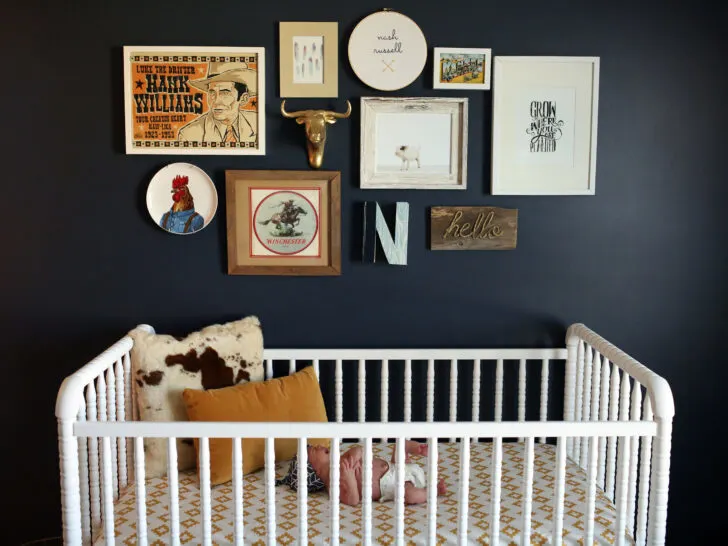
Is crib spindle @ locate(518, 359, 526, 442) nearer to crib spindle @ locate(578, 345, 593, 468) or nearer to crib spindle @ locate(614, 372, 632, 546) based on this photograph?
crib spindle @ locate(578, 345, 593, 468)

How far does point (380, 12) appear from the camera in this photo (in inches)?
101

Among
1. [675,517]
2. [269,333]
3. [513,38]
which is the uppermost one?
[513,38]

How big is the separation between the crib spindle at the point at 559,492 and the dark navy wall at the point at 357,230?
35.1 inches

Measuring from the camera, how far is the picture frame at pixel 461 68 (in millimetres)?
2590

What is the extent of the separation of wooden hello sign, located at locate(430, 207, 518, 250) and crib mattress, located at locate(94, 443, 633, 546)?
2.74ft

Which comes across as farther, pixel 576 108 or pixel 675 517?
pixel 675 517

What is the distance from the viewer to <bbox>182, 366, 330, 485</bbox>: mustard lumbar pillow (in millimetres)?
2254

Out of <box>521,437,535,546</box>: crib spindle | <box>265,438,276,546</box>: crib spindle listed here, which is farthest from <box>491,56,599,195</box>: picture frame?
<box>265,438,276,546</box>: crib spindle

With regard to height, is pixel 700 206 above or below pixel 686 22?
below

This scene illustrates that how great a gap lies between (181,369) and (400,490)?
0.95 metres

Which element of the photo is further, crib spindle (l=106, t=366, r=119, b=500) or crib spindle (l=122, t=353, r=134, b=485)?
crib spindle (l=122, t=353, r=134, b=485)

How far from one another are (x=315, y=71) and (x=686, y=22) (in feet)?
4.60

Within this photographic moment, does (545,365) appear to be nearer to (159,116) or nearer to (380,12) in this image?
(380,12)

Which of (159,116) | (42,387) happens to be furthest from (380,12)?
(42,387)
